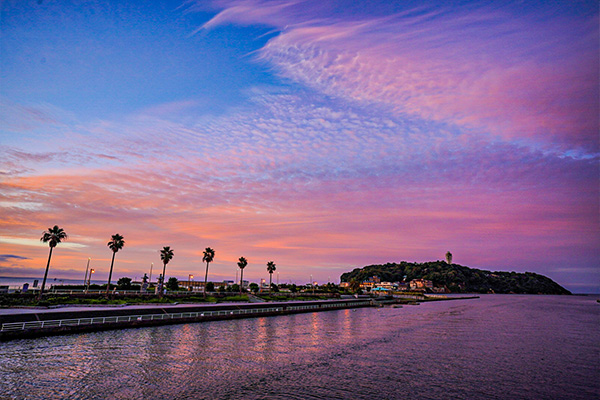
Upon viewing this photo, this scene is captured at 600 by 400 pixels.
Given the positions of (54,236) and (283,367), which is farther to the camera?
(54,236)

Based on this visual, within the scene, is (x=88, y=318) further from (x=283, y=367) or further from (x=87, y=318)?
(x=283, y=367)

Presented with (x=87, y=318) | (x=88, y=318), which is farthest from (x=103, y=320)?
(x=88, y=318)

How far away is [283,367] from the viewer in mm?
34656

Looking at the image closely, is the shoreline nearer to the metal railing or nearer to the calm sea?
the metal railing

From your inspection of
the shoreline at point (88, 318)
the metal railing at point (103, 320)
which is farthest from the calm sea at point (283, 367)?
the metal railing at point (103, 320)

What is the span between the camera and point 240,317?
232 feet

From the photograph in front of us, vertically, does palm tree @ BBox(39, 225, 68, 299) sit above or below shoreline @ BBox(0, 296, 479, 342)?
above

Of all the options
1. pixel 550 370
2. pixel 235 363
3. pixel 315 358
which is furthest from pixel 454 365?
pixel 235 363

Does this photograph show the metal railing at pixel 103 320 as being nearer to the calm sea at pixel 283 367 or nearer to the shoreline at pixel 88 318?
the shoreline at pixel 88 318

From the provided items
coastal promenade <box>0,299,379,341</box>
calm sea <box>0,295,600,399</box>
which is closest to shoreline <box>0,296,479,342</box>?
coastal promenade <box>0,299,379,341</box>

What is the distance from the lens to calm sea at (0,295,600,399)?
2694 centimetres

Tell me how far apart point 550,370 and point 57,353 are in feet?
170

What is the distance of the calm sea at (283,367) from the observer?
26.9 m

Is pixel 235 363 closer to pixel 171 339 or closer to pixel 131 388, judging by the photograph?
pixel 131 388
